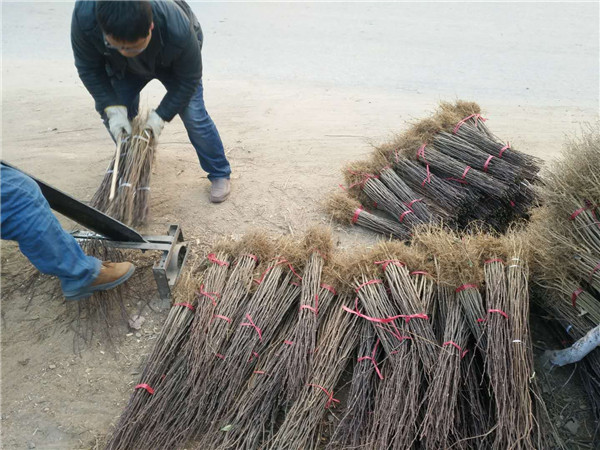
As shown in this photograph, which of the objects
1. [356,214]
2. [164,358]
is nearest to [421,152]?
[356,214]

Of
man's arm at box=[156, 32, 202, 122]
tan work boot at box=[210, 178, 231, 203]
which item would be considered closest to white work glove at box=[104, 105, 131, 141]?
man's arm at box=[156, 32, 202, 122]

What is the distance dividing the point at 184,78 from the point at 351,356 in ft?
7.33

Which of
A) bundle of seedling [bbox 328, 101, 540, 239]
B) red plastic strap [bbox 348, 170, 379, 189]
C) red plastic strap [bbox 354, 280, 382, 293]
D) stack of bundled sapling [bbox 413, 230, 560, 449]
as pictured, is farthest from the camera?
red plastic strap [bbox 348, 170, 379, 189]

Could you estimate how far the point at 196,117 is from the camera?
362 centimetres

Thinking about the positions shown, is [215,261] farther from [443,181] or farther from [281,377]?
[443,181]

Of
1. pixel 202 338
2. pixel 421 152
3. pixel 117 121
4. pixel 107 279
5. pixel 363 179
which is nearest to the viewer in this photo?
pixel 202 338

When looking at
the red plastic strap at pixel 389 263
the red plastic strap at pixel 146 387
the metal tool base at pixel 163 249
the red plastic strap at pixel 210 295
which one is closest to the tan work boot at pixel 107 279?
the metal tool base at pixel 163 249

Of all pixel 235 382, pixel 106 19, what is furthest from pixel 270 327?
pixel 106 19

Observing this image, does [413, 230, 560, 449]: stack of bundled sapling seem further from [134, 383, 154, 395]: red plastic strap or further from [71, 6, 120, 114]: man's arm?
[71, 6, 120, 114]: man's arm

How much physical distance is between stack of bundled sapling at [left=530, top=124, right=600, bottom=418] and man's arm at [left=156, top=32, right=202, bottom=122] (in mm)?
2476

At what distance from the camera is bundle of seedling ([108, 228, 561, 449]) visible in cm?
234

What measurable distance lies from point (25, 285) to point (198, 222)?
1.29 meters

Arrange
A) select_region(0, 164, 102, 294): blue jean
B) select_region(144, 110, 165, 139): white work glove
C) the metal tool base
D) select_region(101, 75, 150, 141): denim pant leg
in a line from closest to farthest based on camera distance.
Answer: select_region(0, 164, 102, 294): blue jean
the metal tool base
select_region(144, 110, 165, 139): white work glove
select_region(101, 75, 150, 141): denim pant leg

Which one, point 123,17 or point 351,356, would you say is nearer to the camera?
point 123,17
